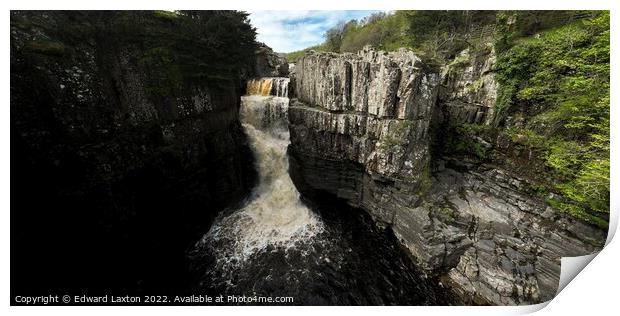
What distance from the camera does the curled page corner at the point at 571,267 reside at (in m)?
8.38

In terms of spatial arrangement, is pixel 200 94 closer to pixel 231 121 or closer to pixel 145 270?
pixel 231 121

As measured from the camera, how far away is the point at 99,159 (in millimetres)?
8773

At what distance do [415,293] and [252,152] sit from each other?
39.5 feet

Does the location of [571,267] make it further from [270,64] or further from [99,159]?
[270,64]

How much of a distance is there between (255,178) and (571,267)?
609 inches

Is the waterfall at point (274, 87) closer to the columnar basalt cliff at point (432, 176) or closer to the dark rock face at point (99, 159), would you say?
the columnar basalt cliff at point (432, 176)

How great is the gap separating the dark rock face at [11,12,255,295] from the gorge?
0.17 feet

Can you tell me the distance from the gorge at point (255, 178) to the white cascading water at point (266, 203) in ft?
0.33

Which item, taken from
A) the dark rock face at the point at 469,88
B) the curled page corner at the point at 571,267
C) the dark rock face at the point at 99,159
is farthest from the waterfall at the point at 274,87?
the curled page corner at the point at 571,267

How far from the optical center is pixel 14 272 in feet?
22.4

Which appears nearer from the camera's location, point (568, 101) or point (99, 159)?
point (99, 159)

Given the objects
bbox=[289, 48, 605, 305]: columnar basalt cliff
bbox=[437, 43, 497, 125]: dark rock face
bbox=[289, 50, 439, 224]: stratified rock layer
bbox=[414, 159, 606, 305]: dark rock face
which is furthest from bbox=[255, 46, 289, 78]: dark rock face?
bbox=[414, 159, 606, 305]: dark rock face

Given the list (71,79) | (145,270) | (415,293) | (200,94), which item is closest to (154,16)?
(200,94)

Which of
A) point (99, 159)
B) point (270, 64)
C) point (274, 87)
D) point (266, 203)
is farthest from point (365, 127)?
point (270, 64)
